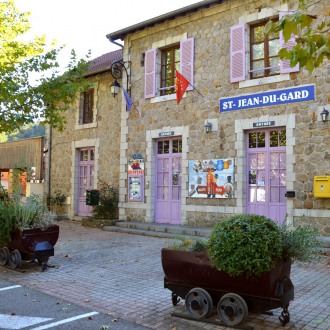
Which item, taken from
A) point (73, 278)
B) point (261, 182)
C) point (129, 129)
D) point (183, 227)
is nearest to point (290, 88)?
point (261, 182)

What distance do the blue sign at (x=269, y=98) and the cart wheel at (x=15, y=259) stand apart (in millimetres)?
6139

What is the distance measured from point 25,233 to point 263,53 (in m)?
6.98

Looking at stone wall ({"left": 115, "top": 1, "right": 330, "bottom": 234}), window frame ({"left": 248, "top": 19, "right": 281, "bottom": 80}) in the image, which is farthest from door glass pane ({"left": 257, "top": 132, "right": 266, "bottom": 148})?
window frame ({"left": 248, "top": 19, "right": 281, "bottom": 80})

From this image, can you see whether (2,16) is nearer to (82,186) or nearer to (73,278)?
(82,186)

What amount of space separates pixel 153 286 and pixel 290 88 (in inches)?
229

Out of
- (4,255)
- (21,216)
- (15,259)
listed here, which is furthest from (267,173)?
(4,255)

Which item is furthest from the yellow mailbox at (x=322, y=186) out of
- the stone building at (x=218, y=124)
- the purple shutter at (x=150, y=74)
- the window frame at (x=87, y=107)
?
the window frame at (x=87, y=107)

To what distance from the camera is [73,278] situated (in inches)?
236

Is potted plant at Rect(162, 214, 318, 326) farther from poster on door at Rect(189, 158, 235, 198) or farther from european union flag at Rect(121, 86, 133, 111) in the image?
european union flag at Rect(121, 86, 133, 111)

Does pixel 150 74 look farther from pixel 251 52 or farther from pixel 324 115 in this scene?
pixel 324 115

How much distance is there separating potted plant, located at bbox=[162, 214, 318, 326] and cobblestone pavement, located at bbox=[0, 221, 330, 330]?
24cm

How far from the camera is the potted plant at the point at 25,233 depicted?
6293 mm

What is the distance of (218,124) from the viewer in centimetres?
1033

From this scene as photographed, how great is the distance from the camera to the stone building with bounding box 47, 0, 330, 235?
8906mm
